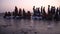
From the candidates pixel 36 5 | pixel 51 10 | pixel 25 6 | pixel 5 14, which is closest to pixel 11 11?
pixel 5 14

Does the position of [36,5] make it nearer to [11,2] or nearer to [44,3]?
[44,3]

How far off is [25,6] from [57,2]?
0.56 metres

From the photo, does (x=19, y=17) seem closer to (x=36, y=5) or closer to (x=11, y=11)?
(x=11, y=11)

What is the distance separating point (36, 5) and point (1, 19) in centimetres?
67

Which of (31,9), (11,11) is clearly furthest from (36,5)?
(11,11)

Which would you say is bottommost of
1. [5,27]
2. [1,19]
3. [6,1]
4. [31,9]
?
[5,27]

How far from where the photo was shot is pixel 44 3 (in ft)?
7.72

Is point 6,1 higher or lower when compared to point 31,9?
Result: higher

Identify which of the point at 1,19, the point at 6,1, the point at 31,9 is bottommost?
the point at 1,19

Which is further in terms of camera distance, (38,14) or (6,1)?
Result: (38,14)

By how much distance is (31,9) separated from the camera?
2395 millimetres

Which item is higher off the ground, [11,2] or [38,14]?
[11,2]

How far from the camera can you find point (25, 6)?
238 centimetres

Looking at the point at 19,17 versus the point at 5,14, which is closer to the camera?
the point at 5,14
